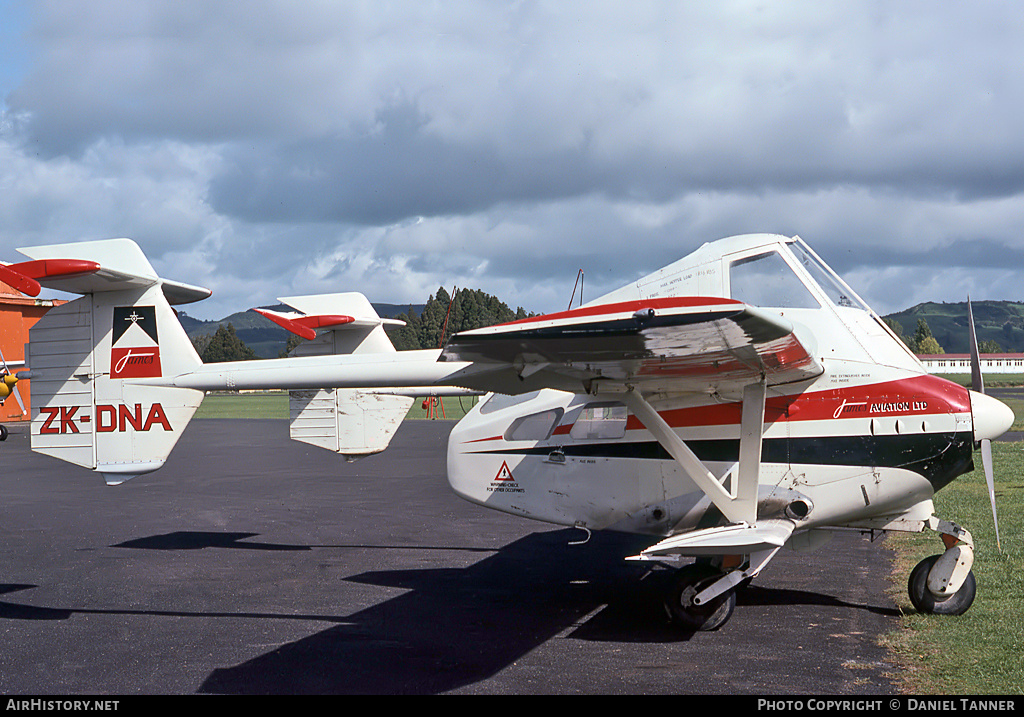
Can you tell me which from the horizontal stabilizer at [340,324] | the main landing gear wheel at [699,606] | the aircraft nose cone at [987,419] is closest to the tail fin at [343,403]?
the horizontal stabilizer at [340,324]

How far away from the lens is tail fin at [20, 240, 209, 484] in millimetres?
8672

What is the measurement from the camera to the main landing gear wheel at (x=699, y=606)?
276 inches

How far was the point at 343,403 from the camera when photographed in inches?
434

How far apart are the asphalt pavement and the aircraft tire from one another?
310 millimetres

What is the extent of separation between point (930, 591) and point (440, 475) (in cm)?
1279

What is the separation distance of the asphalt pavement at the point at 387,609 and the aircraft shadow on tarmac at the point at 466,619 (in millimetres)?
29

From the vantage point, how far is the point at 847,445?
7039 mm

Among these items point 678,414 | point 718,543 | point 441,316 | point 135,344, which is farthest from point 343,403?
point 441,316

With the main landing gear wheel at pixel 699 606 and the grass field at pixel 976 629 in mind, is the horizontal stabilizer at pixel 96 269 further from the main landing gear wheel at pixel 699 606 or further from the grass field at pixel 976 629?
the grass field at pixel 976 629

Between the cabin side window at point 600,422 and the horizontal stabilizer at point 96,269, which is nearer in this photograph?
the cabin side window at point 600,422

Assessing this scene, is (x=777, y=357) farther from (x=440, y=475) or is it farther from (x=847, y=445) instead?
(x=440, y=475)

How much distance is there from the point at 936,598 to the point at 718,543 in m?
2.58

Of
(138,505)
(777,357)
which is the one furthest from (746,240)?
(138,505)

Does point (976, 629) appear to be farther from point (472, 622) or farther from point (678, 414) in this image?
point (472, 622)
